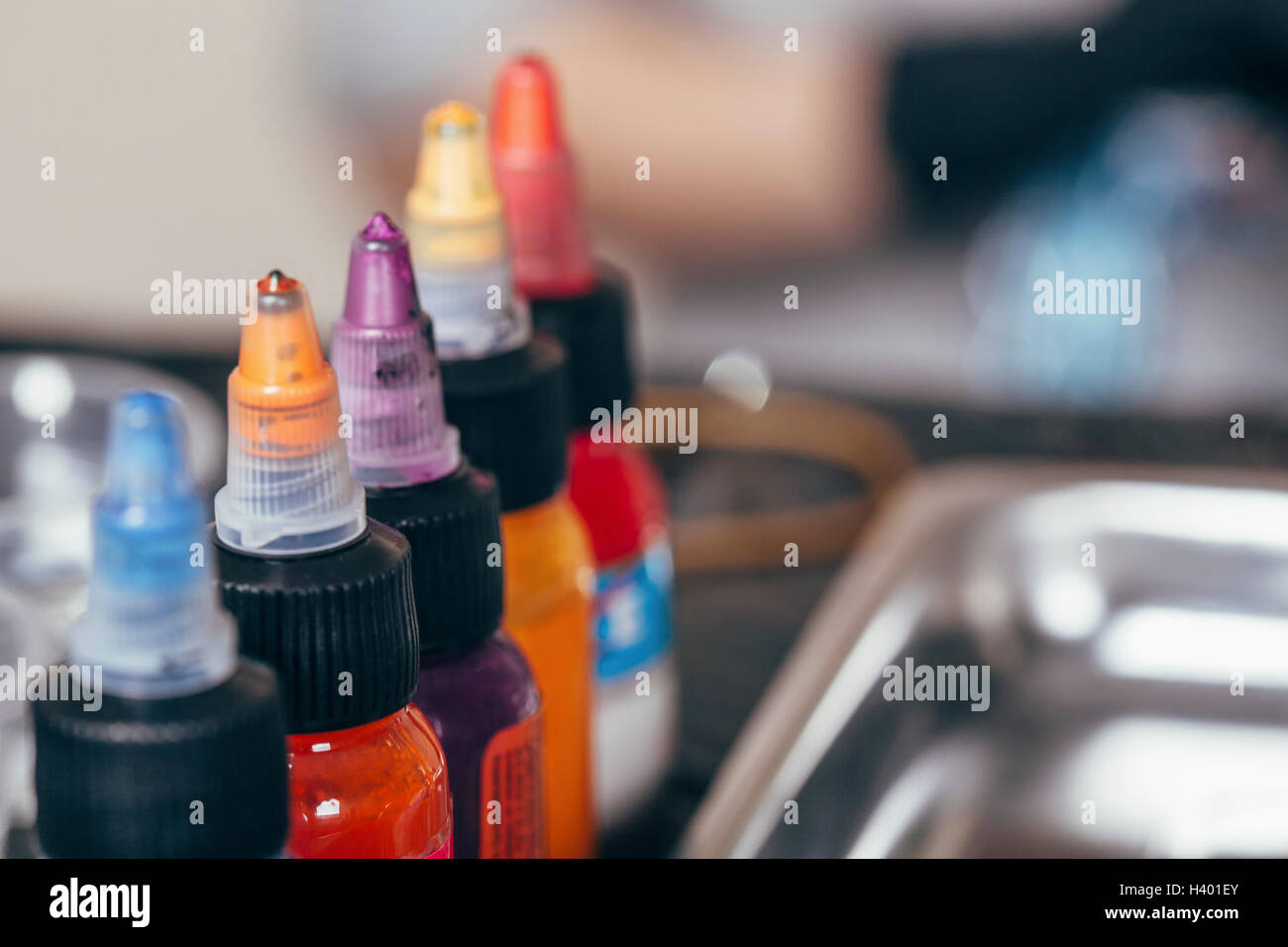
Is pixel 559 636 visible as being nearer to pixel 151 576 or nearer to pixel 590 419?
pixel 590 419

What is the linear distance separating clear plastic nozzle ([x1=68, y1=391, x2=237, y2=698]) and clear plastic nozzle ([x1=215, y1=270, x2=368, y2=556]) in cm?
3

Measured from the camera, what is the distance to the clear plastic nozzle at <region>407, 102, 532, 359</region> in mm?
381

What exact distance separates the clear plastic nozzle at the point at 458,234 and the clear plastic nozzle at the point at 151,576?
0.15m

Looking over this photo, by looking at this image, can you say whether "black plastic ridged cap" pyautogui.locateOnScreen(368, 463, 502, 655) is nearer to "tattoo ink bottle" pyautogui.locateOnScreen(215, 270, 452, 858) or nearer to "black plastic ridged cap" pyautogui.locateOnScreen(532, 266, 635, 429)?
"tattoo ink bottle" pyautogui.locateOnScreen(215, 270, 452, 858)

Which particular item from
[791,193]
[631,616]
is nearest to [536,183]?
[631,616]

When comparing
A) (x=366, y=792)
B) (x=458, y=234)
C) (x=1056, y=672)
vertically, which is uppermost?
(x=458, y=234)

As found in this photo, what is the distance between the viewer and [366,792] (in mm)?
297

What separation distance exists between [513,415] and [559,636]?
70 millimetres

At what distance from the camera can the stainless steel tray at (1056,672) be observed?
0.57m

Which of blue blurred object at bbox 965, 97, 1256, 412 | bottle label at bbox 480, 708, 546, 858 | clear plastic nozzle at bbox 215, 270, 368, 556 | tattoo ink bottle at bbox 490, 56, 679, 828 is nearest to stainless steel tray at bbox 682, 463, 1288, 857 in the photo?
tattoo ink bottle at bbox 490, 56, 679, 828

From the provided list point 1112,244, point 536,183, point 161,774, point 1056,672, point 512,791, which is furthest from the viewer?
point 1112,244

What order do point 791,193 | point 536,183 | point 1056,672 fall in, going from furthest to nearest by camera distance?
1. point 791,193
2. point 1056,672
3. point 536,183

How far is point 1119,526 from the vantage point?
0.66 meters
